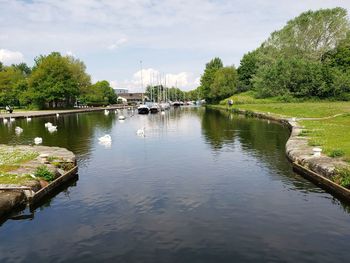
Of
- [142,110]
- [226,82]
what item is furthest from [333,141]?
[226,82]

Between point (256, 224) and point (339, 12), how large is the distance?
96547mm

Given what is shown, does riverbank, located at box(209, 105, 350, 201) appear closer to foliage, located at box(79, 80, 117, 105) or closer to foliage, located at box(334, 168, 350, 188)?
foliage, located at box(334, 168, 350, 188)

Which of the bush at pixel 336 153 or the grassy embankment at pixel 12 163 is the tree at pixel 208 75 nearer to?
the grassy embankment at pixel 12 163

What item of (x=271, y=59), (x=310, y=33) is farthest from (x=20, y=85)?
(x=310, y=33)

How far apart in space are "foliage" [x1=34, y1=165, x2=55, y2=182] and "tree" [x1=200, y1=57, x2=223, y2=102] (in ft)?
456

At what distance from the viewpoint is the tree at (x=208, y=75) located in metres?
158

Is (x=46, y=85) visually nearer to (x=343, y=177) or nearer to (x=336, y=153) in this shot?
(x=336, y=153)

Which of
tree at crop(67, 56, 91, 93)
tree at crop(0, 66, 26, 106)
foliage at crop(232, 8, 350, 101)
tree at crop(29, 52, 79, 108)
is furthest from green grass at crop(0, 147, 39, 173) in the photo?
tree at crop(67, 56, 91, 93)

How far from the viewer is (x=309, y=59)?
96.2m

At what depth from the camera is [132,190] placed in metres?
17.9

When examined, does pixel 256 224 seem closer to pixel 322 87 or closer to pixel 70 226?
pixel 70 226

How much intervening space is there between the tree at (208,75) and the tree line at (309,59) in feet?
162

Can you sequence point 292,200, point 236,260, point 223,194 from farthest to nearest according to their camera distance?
point 223,194, point 292,200, point 236,260

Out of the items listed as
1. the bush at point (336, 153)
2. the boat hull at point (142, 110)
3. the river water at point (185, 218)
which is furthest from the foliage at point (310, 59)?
the bush at point (336, 153)
